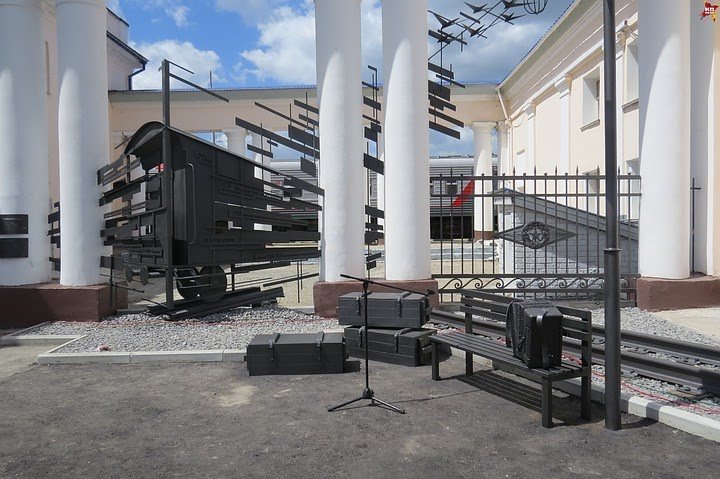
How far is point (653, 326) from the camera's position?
712 cm

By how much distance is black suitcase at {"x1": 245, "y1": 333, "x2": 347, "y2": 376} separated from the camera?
5.52m

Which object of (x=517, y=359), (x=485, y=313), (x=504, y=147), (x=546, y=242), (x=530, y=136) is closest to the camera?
(x=517, y=359)

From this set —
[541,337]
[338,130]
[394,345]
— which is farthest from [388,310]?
[338,130]

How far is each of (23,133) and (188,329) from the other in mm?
4118

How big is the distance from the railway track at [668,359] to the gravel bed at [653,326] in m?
0.78

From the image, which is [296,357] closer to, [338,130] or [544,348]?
[544,348]

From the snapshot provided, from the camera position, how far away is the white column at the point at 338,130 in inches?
330

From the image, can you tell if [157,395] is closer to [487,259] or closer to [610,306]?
[610,306]

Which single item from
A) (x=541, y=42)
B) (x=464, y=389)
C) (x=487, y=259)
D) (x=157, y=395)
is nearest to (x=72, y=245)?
(x=157, y=395)

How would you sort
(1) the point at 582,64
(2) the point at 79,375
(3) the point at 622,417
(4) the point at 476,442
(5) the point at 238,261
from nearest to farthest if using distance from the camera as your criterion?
1. (4) the point at 476,442
2. (3) the point at 622,417
3. (2) the point at 79,375
4. (5) the point at 238,261
5. (1) the point at 582,64

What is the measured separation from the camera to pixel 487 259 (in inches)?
730

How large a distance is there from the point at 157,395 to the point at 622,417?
3.86 m

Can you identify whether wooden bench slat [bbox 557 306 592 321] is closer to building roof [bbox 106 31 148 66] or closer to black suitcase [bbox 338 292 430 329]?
black suitcase [bbox 338 292 430 329]

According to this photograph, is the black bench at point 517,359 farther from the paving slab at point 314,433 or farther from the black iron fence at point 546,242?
the black iron fence at point 546,242
